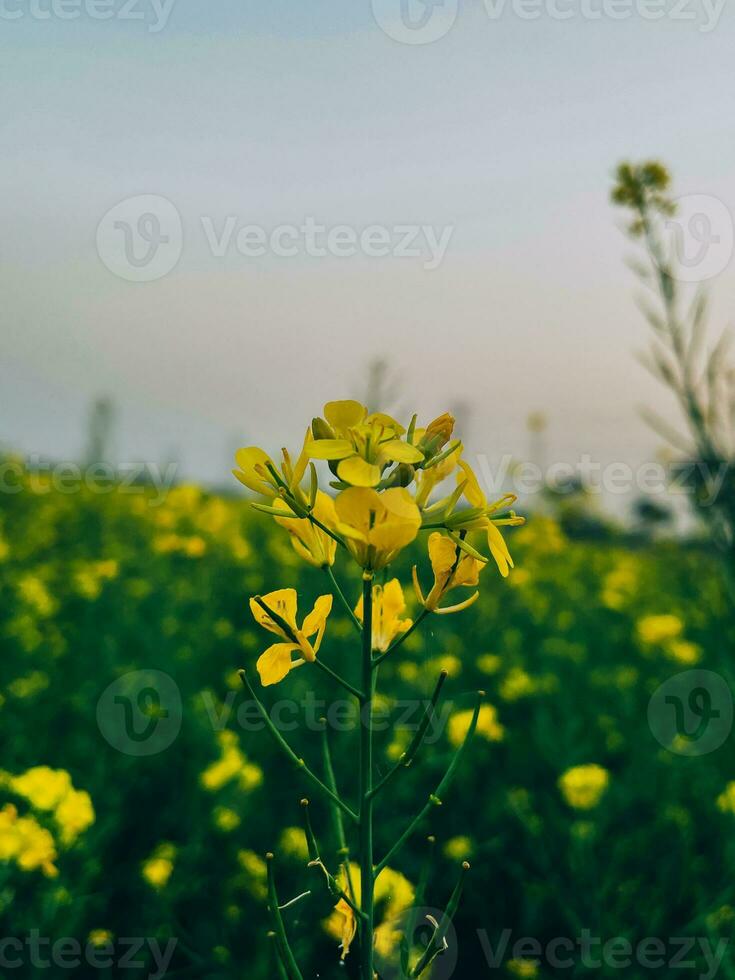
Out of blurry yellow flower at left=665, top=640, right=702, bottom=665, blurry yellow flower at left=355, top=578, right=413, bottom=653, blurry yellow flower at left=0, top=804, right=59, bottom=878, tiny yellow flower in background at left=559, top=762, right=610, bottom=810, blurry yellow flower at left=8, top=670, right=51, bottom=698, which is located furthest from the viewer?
blurry yellow flower at left=665, top=640, right=702, bottom=665

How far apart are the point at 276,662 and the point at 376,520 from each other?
0.66 ft

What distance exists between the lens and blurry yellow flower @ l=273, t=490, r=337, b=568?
2.70 ft

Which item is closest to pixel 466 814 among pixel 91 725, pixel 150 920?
pixel 150 920

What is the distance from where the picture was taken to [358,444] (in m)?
0.77

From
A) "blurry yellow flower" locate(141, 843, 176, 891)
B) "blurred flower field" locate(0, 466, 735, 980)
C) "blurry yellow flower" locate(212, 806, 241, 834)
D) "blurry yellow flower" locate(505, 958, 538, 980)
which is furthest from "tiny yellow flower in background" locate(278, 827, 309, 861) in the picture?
"blurry yellow flower" locate(505, 958, 538, 980)

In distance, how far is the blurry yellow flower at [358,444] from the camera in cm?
74

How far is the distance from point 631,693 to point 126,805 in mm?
2153

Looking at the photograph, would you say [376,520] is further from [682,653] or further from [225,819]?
[682,653]

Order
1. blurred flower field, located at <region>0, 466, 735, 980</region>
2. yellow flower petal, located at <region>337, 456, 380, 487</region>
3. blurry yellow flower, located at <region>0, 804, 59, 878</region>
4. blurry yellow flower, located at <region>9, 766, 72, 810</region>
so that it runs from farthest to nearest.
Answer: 1. blurred flower field, located at <region>0, 466, 735, 980</region>
2. blurry yellow flower, located at <region>9, 766, 72, 810</region>
3. blurry yellow flower, located at <region>0, 804, 59, 878</region>
4. yellow flower petal, located at <region>337, 456, 380, 487</region>

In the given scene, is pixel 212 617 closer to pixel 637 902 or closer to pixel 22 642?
pixel 22 642

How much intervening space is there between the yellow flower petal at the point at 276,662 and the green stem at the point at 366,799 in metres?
0.09

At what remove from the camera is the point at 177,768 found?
2.56 meters

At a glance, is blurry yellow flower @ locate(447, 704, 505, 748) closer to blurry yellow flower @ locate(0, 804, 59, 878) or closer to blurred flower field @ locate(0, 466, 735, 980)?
blurred flower field @ locate(0, 466, 735, 980)

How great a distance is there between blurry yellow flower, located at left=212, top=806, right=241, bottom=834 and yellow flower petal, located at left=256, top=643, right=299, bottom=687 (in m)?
1.58
